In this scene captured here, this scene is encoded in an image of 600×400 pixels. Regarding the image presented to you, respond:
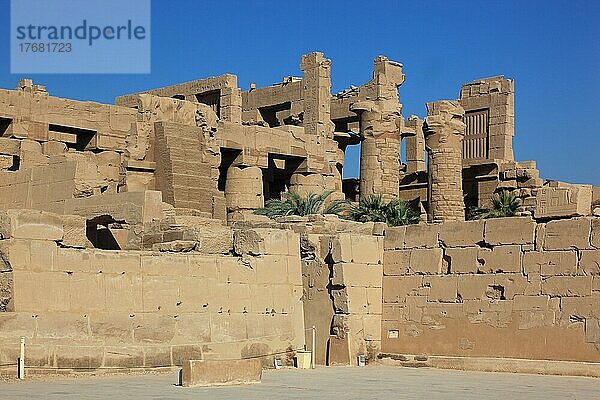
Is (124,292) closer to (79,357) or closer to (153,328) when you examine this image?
(153,328)

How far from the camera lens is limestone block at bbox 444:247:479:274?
15.2m

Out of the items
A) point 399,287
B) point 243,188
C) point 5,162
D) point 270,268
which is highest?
point 5,162

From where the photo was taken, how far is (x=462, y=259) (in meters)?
15.3

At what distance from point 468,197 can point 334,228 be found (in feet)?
59.1

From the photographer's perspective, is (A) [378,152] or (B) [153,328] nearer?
(B) [153,328]

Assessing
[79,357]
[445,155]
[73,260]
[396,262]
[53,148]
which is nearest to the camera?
[79,357]

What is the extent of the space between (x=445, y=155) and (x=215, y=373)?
16.2 m

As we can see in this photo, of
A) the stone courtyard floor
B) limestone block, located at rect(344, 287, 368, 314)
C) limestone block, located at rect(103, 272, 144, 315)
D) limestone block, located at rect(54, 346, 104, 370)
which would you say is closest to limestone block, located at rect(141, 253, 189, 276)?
limestone block, located at rect(103, 272, 144, 315)

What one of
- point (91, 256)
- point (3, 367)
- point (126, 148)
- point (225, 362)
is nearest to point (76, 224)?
point (91, 256)

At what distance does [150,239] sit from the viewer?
1627 centimetres

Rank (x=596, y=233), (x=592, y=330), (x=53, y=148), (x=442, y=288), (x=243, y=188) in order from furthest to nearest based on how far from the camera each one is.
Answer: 1. (x=243, y=188)
2. (x=53, y=148)
3. (x=442, y=288)
4. (x=596, y=233)
5. (x=592, y=330)

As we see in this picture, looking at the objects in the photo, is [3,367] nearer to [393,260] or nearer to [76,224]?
[76,224]

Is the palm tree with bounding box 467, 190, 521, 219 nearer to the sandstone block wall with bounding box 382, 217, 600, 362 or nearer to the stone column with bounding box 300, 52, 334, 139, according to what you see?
the stone column with bounding box 300, 52, 334, 139

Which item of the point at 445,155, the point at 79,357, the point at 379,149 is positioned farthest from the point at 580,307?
the point at 379,149
